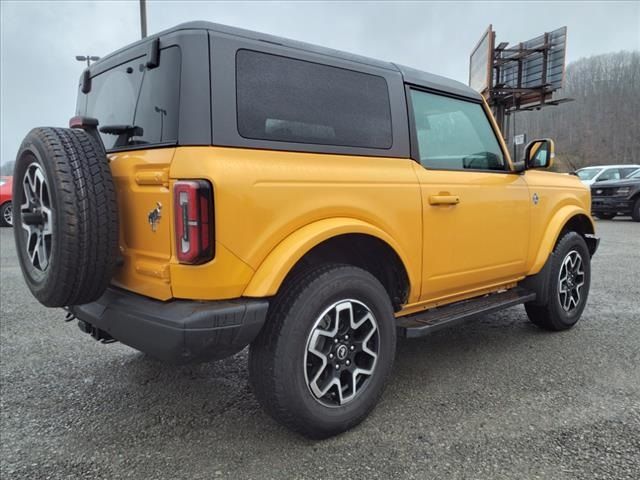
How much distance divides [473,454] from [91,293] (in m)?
1.89

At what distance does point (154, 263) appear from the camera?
7.14 ft

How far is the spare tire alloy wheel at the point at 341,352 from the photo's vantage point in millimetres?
2379

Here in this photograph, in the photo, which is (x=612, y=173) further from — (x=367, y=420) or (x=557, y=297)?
(x=367, y=420)

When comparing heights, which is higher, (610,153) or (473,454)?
(610,153)

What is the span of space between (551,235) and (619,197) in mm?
12579

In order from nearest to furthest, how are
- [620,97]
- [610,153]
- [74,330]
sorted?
1. [74,330]
2. [620,97]
3. [610,153]

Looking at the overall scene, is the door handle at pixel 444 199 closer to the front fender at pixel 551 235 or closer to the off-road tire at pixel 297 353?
the off-road tire at pixel 297 353

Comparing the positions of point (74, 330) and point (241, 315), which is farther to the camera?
point (74, 330)

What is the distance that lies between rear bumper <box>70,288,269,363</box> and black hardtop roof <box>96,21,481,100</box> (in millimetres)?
1196

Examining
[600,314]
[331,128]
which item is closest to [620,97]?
[600,314]

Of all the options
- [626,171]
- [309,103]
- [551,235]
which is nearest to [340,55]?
[309,103]

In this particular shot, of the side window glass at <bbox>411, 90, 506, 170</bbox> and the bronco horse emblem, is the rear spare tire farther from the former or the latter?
the side window glass at <bbox>411, 90, 506, 170</bbox>

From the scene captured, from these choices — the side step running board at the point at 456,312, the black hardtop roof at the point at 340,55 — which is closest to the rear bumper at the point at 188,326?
the side step running board at the point at 456,312

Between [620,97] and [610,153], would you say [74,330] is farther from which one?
[610,153]
